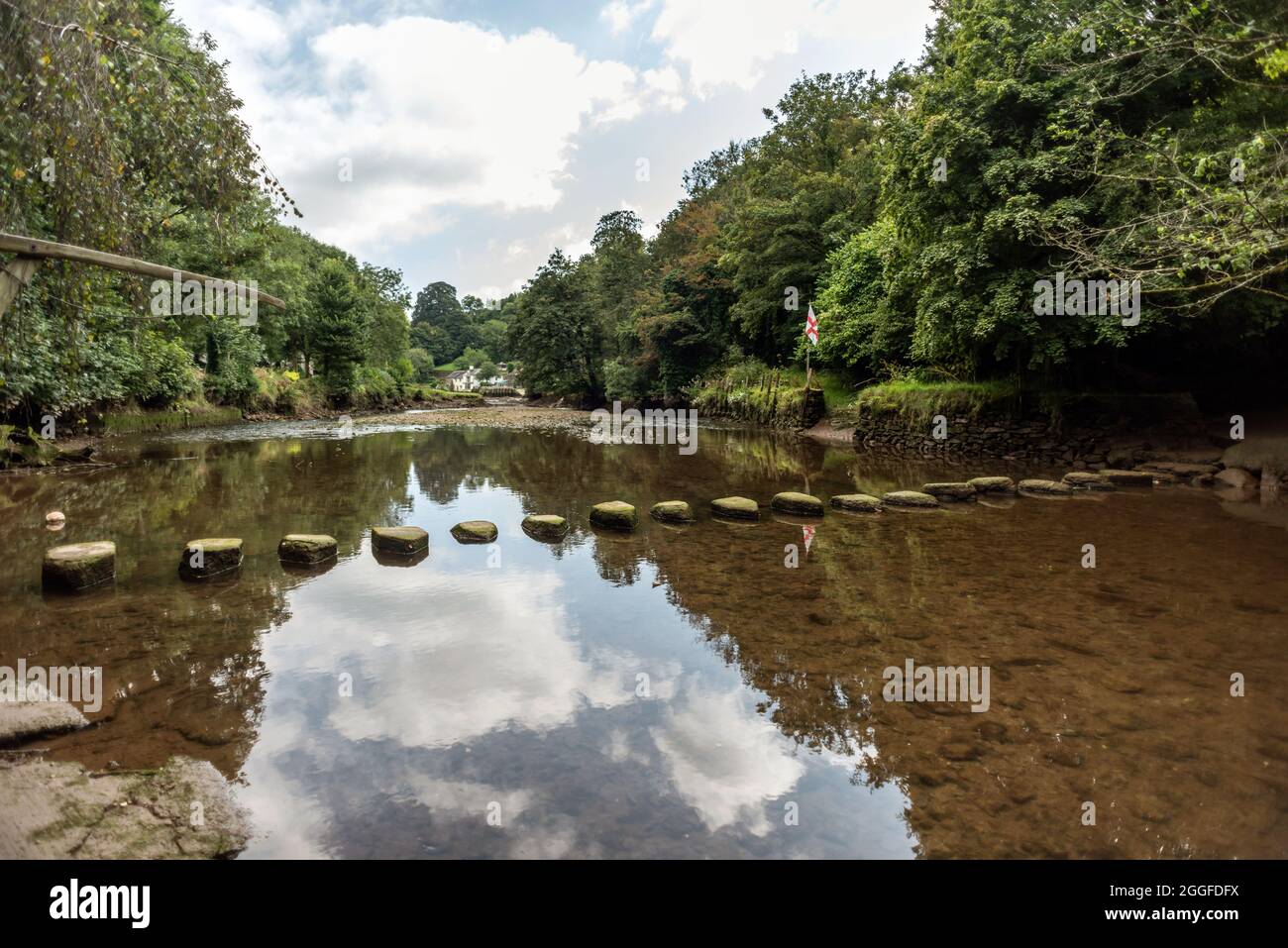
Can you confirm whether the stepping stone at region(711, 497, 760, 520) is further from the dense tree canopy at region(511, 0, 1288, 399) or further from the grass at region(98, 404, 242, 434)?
the grass at region(98, 404, 242, 434)

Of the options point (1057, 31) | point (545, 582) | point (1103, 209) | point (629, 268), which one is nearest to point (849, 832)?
point (545, 582)

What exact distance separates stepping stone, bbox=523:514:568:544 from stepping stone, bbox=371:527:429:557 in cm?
158

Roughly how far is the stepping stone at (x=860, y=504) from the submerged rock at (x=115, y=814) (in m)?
9.52

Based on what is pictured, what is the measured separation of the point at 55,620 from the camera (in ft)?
18.7

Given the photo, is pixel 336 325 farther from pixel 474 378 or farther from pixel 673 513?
pixel 474 378

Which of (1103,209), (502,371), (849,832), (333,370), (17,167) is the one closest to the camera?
(849,832)

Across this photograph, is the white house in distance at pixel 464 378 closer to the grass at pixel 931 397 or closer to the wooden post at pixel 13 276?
the grass at pixel 931 397

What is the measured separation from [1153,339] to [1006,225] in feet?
19.3

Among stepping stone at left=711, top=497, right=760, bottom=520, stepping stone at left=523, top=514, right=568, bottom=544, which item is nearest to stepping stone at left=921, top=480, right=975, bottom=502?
stepping stone at left=711, top=497, right=760, bottom=520

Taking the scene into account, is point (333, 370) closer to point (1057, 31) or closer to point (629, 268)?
point (629, 268)

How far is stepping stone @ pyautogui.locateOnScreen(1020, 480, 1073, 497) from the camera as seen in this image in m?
11.6

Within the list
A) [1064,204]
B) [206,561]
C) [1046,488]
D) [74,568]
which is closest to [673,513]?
[206,561]

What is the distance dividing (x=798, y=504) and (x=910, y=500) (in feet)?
7.02

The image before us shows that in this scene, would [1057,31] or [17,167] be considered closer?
[17,167]
